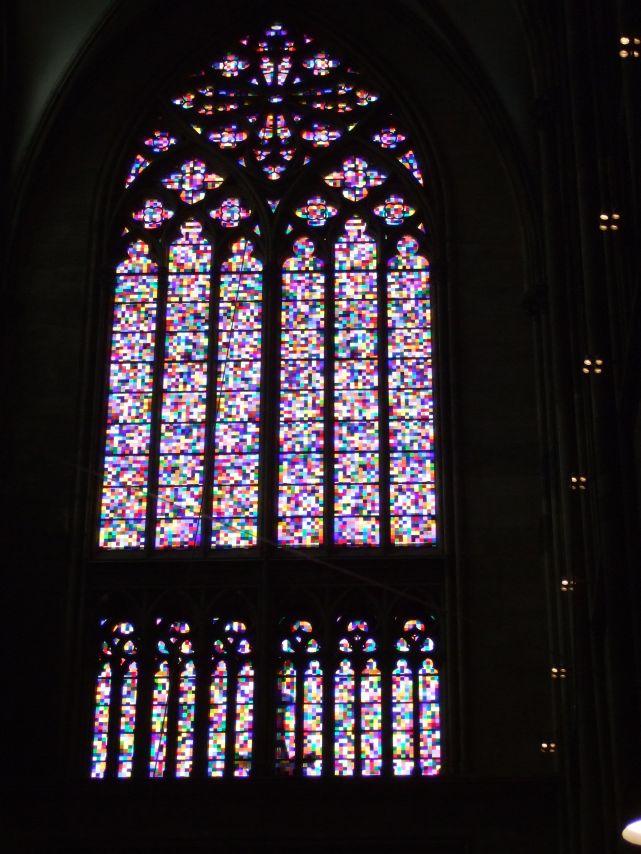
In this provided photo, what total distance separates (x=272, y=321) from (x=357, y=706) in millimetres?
4508

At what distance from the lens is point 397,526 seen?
19375mm

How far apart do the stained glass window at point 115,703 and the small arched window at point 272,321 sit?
3.39 feet

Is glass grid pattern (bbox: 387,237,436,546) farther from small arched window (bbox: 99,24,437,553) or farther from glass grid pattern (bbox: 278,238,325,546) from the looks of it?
glass grid pattern (bbox: 278,238,325,546)

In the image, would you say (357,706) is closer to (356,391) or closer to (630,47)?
(356,391)

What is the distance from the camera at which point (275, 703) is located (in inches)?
732

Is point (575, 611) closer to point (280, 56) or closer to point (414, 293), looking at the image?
point (414, 293)

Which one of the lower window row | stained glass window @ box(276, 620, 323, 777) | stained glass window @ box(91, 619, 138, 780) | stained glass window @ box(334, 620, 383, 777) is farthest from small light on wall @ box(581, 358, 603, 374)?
stained glass window @ box(91, 619, 138, 780)

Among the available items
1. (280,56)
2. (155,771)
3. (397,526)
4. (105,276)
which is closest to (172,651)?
(155,771)

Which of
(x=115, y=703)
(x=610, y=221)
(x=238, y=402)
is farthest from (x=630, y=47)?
(x=115, y=703)

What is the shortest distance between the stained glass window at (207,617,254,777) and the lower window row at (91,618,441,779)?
1 centimetres

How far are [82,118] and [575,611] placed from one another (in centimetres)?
936

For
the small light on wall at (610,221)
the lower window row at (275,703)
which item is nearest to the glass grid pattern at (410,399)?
the lower window row at (275,703)

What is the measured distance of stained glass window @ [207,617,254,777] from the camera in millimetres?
18406

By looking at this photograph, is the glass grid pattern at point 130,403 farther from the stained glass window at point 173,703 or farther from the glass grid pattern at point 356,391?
the glass grid pattern at point 356,391
